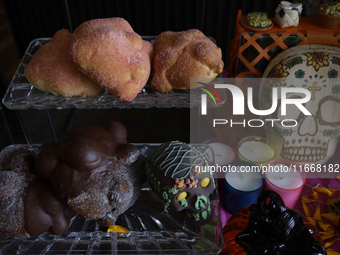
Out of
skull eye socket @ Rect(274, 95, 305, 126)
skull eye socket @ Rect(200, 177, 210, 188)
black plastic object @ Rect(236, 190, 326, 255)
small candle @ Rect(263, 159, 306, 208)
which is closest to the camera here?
black plastic object @ Rect(236, 190, 326, 255)

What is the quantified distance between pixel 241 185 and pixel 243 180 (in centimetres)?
2

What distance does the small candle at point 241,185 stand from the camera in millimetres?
726

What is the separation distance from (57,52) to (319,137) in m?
0.69

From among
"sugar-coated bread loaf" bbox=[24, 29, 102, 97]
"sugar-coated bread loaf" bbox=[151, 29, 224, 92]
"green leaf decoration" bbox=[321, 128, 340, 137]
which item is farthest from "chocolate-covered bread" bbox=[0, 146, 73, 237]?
"green leaf decoration" bbox=[321, 128, 340, 137]

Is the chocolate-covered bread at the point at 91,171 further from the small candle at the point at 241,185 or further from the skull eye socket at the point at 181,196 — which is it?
the small candle at the point at 241,185

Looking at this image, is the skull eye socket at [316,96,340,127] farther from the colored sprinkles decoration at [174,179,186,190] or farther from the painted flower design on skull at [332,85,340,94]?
the colored sprinkles decoration at [174,179,186,190]

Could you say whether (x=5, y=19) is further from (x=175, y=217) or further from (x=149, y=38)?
(x=175, y=217)

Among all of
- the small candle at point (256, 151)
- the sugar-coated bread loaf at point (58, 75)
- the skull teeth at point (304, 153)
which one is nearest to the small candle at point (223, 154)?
the small candle at point (256, 151)

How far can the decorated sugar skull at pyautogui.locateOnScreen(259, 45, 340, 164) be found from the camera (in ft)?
2.59

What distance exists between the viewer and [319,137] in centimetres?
85

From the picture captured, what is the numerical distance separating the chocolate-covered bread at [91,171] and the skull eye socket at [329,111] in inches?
20.6

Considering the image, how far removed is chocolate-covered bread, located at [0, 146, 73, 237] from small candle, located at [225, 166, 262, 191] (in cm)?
37

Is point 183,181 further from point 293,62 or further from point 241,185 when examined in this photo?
point 293,62

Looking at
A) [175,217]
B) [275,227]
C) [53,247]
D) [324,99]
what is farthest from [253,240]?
[324,99]
